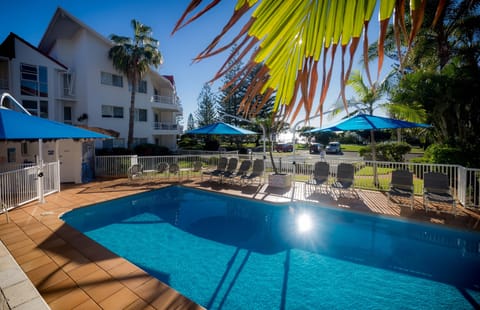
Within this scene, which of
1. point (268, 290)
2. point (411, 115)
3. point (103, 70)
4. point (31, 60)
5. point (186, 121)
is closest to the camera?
point (268, 290)

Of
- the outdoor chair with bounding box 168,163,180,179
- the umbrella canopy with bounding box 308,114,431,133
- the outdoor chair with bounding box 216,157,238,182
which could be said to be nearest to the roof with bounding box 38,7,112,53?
the outdoor chair with bounding box 168,163,180,179

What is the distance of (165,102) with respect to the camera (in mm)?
27812

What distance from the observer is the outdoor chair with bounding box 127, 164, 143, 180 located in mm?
12523

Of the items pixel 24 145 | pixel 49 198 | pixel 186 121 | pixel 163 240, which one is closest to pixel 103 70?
pixel 24 145

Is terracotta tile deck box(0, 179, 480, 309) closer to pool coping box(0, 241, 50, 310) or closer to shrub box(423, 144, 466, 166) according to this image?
pool coping box(0, 241, 50, 310)

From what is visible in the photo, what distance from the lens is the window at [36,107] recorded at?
Answer: 58.5ft

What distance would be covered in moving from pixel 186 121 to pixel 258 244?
6670 cm

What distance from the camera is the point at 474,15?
12359 millimetres

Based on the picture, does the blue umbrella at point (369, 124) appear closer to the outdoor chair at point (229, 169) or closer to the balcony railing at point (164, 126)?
the outdoor chair at point (229, 169)

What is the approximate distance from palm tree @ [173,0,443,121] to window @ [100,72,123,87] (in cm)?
2462

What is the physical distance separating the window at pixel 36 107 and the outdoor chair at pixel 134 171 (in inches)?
459

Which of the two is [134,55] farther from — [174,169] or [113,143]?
[174,169]

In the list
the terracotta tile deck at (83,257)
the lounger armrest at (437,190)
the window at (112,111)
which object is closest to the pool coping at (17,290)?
the terracotta tile deck at (83,257)

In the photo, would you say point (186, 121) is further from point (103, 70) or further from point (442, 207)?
point (442, 207)
